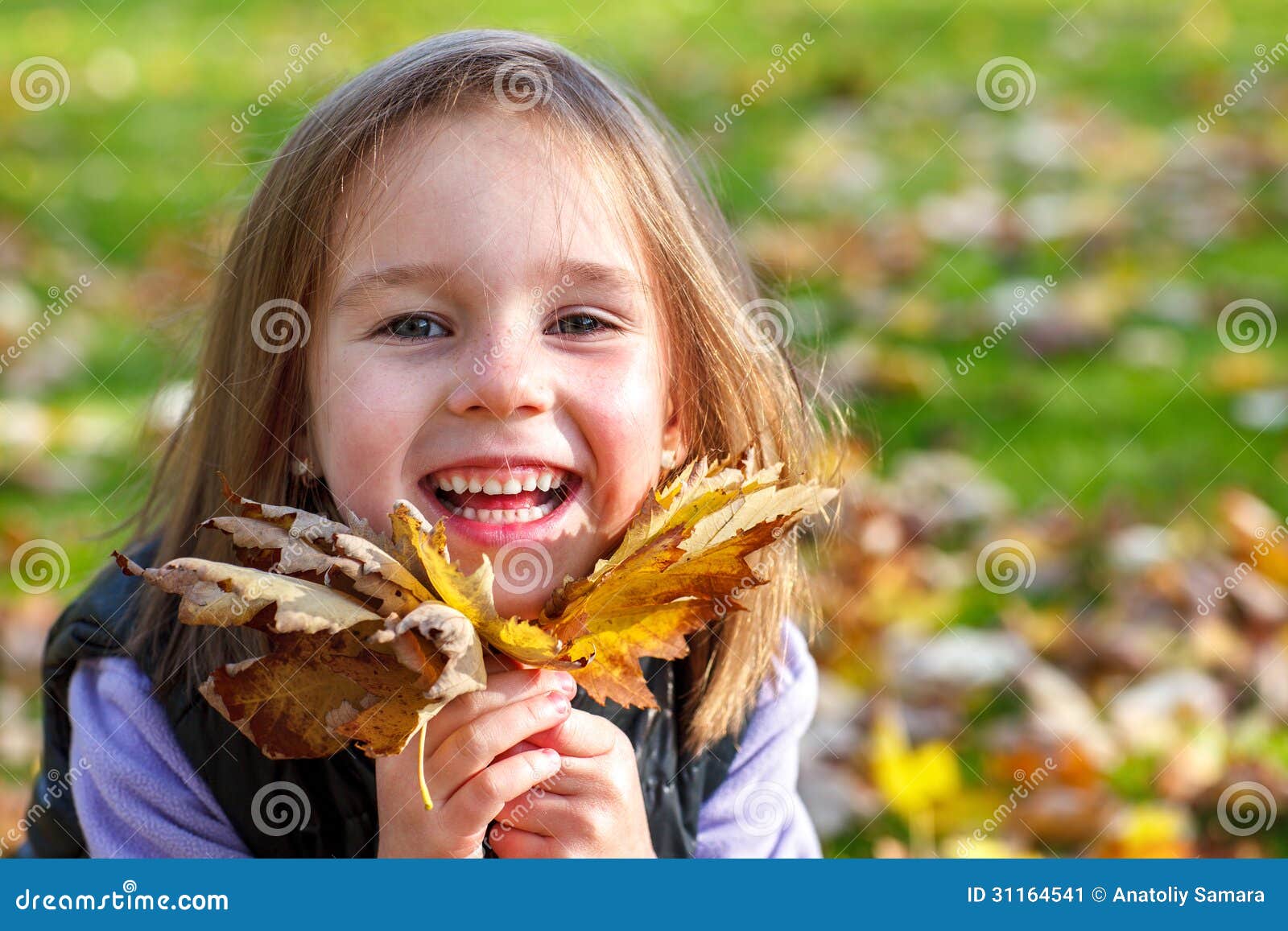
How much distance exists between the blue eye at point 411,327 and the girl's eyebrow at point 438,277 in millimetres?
39

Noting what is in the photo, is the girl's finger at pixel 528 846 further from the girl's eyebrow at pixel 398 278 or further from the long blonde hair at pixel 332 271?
the girl's eyebrow at pixel 398 278

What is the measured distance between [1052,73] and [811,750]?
10.4 feet

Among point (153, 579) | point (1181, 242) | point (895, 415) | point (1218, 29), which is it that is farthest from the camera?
point (1218, 29)

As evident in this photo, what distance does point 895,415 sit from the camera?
124 inches

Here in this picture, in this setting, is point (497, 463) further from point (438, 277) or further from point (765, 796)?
point (765, 796)

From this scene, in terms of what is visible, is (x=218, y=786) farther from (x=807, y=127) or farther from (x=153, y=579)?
(x=807, y=127)

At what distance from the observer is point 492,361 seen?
4.76 feet

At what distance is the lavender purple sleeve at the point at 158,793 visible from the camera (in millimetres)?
1741

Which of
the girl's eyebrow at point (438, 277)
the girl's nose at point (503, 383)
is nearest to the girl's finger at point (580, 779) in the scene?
the girl's nose at point (503, 383)

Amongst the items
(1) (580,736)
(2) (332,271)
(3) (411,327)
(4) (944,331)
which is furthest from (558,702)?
(4) (944,331)

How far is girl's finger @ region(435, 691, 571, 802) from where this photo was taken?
1.40m

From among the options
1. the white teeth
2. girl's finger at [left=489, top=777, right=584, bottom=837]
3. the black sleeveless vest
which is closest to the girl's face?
the white teeth

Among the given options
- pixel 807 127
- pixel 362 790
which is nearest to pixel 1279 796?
pixel 362 790

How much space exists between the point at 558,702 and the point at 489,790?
11 centimetres
